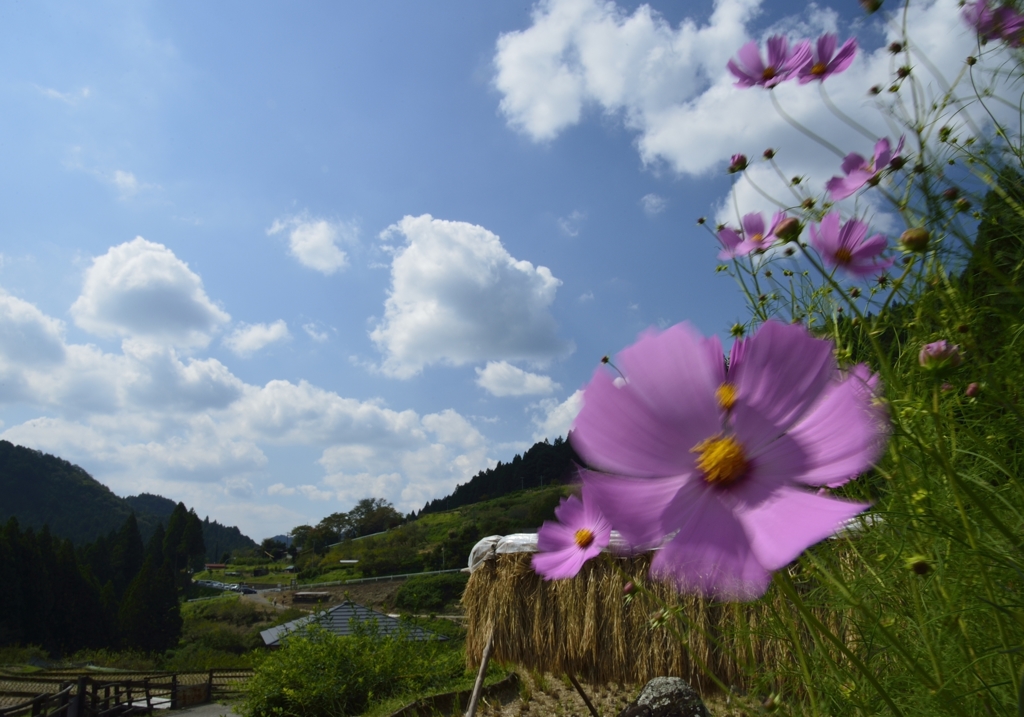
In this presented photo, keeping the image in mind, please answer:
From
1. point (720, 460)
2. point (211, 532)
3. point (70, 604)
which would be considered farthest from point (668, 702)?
point (211, 532)

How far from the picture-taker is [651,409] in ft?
1.06

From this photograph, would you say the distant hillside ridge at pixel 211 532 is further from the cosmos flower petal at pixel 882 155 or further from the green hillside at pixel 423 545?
the cosmos flower petal at pixel 882 155

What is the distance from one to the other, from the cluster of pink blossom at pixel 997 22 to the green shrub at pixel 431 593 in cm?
2633

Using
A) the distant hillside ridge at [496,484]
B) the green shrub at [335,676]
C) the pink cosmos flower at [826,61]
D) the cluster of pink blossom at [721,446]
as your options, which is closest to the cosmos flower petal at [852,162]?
the pink cosmos flower at [826,61]

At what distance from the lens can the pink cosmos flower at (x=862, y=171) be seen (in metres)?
0.94

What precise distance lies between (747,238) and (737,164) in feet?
0.86

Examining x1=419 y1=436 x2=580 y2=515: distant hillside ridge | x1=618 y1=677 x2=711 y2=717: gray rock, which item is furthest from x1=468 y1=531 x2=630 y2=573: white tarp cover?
x1=419 y1=436 x2=580 y2=515: distant hillside ridge

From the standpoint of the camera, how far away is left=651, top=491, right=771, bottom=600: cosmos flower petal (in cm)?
29

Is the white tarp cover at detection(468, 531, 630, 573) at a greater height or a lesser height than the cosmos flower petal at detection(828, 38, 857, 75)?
lesser

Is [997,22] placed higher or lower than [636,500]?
higher

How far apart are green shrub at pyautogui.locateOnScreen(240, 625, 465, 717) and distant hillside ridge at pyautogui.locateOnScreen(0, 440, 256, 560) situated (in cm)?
6948

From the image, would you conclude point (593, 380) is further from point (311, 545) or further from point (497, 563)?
point (311, 545)

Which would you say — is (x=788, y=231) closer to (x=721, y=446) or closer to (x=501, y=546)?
(x=721, y=446)

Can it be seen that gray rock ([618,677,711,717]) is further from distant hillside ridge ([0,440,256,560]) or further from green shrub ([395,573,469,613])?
distant hillside ridge ([0,440,256,560])
